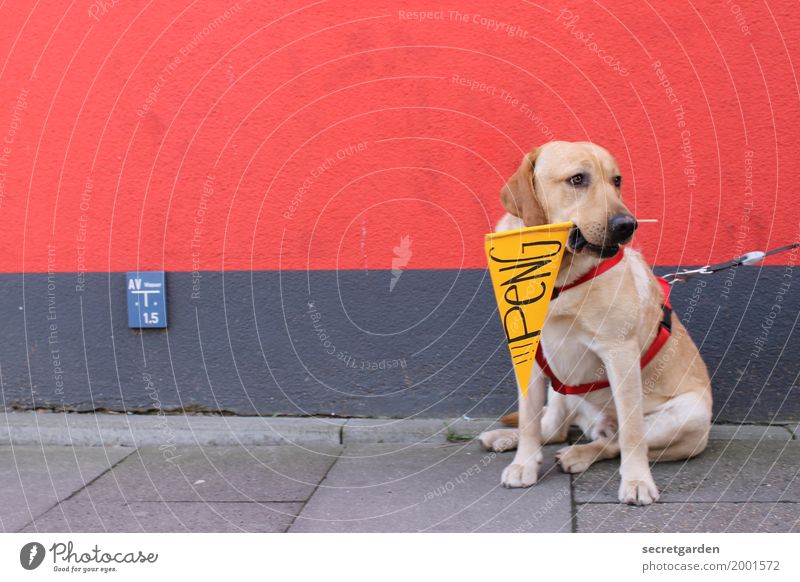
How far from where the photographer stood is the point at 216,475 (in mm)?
4516

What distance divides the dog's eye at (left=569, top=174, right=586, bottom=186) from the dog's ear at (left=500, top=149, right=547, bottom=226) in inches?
7.1

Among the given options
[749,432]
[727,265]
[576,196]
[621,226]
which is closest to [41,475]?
[576,196]

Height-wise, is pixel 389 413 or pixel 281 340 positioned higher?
pixel 281 340

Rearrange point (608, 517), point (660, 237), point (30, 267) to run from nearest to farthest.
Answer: point (608, 517), point (660, 237), point (30, 267)

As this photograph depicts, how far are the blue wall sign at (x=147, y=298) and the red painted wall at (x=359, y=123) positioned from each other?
12cm

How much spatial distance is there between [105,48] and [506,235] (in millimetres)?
3021

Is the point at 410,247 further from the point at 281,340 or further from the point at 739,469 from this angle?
the point at 739,469

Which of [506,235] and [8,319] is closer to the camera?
[506,235]

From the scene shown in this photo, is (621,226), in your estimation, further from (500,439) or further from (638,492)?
(500,439)

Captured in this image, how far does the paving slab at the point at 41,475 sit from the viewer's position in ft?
13.2

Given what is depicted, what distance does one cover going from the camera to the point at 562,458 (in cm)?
425

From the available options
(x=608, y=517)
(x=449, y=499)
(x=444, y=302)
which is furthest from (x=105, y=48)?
(x=608, y=517)

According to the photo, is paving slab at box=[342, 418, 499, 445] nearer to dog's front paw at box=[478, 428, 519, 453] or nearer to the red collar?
dog's front paw at box=[478, 428, 519, 453]
